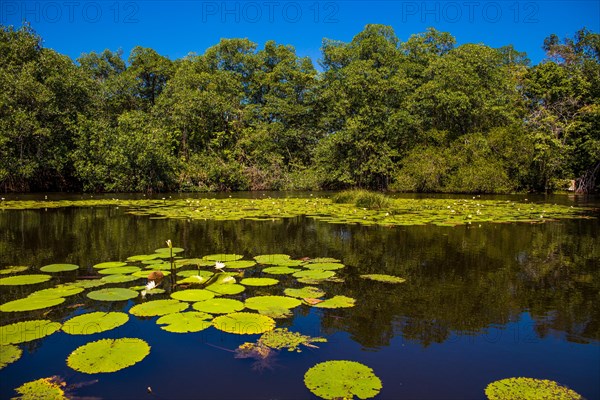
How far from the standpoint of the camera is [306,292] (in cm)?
406

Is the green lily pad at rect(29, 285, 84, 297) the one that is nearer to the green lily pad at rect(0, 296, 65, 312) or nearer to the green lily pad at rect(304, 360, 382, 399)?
the green lily pad at rect(0, 296, 65, 312)

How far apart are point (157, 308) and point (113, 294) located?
653 millimetres

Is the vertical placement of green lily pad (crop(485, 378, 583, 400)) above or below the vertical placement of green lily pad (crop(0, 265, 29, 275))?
below

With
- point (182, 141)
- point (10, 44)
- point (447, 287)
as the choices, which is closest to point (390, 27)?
point (182, 141)

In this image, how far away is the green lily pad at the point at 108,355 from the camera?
8.09 feet

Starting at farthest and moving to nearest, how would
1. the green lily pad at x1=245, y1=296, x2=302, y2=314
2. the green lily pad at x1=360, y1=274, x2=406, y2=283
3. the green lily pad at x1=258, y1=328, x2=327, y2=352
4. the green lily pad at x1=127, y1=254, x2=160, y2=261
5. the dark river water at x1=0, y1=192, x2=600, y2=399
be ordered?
the green lily pad at x1=127, y1=254, x2=160, y2=261
the green lily pad at x1=360, y1=274, x2=406, y2=283
the green lily pad at x1=245, y1=296, x2=302, y2=314
the green lily pad at x1=258, y1=328, x2=327, y2=352
the dark river water at x1=0, y1=192, x2=600, y2=399

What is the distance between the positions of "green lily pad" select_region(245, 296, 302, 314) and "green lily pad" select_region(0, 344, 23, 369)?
170 cm

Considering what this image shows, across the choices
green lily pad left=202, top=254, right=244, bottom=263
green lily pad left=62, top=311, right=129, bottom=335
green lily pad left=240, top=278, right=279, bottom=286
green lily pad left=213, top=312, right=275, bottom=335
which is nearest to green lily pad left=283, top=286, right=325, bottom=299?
green lily pad left=240, top=278, right=279, bottom=286

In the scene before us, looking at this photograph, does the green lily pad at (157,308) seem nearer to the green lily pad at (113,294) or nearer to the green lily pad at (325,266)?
the green lily pad at (113,294)

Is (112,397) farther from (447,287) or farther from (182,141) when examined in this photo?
(182,141)

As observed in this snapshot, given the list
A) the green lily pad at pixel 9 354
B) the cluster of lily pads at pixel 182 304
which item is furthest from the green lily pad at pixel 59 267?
the green lily pad at pixel 9 354

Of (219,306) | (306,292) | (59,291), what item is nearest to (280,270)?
(306,292)

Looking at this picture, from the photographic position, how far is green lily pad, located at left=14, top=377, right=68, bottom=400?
84.4 inches

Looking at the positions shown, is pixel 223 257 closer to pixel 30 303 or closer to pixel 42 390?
pixel 30 303
